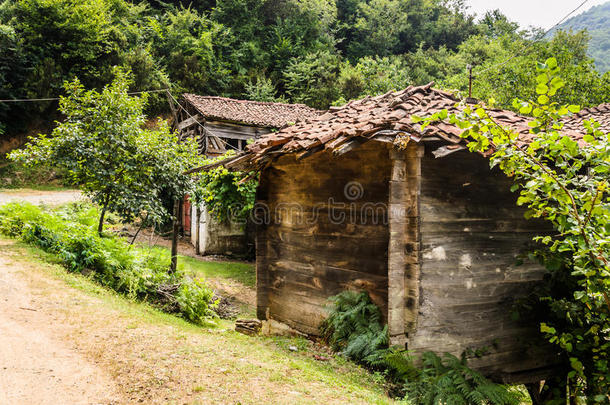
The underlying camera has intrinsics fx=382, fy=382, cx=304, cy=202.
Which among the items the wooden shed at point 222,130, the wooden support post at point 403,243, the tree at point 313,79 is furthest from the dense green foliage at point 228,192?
the tree at point 313,79

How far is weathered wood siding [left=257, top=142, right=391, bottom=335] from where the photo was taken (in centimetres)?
500

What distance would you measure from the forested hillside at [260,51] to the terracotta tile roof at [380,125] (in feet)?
34.9

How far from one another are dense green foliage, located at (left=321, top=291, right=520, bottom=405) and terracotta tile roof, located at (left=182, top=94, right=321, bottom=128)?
46.4 feet

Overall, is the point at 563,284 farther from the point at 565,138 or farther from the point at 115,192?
the point at 115,192

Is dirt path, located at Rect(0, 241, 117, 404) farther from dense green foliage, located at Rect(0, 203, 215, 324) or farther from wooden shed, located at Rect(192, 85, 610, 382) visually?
wooden shed, located at Rect(192, 85, 610, 382)

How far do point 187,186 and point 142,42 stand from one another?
69.4ft

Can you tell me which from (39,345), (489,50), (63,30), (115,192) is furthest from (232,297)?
(489,50)

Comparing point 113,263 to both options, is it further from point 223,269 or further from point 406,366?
point 223,269

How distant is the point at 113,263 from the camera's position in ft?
23.6

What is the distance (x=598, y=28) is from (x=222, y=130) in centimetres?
7389

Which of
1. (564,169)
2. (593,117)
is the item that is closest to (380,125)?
(564,169)

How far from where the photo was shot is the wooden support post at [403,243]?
14.6 ft

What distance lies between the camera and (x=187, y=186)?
8930mm

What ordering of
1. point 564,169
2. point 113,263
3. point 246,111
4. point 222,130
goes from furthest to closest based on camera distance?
point 246,111
point 222,130
point 113,263
point 564,169
